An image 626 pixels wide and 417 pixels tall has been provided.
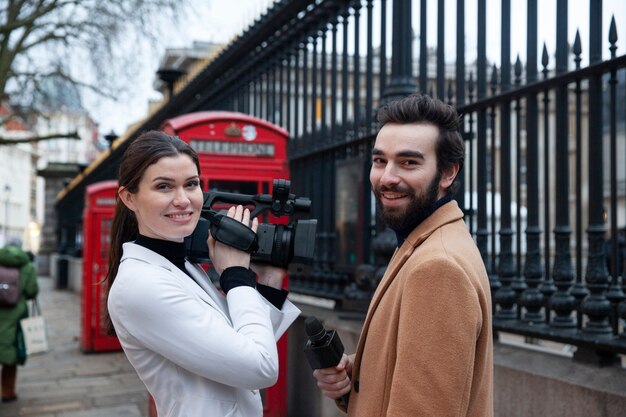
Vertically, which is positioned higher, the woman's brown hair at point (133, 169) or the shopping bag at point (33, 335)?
the woman's brown hair at point (133, 169)

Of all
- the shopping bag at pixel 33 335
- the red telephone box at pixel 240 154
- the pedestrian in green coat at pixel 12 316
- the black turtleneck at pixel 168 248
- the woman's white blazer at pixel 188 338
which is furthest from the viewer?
the shopping bag at pixel 33 335

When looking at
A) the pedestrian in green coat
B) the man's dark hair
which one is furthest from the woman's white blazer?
the pedestrian in green coat

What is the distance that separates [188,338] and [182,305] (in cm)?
10

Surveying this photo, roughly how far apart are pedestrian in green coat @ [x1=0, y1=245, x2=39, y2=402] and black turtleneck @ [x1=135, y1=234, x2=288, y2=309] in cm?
567

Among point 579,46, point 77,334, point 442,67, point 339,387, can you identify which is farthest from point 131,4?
point 339,387

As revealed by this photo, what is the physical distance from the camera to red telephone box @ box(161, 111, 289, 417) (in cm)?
505

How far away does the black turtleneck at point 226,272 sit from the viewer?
210 centimetres

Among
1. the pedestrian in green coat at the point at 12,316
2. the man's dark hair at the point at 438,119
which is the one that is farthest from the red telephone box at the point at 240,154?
the pedestrian in green coat at the point at 12,316

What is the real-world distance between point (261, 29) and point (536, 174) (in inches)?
143

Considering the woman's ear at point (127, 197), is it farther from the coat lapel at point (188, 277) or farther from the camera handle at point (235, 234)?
the camera handle at point (235, 234)

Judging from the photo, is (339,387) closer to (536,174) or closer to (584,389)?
(584,389)

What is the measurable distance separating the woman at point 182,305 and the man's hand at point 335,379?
18cm

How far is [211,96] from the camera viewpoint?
27.7 ft

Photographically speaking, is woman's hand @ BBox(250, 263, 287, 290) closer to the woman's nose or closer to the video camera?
the video camera
